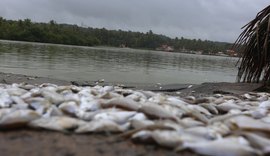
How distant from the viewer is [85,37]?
75000mm

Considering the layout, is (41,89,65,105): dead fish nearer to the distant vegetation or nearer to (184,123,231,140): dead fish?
(184,123,231,140): dead fish

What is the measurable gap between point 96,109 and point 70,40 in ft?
229

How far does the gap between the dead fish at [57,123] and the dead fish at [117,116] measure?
141 mm

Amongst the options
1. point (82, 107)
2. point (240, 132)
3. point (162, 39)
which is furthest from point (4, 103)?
point (162, 39)

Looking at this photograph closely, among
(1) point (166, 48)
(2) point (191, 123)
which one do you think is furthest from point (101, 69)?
(1) point (166, 48)

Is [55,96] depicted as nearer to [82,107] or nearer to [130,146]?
[82,107]

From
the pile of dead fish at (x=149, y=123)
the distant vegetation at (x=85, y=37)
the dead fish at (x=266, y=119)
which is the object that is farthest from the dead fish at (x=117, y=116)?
the distant vegetation at (x=85, y=37)

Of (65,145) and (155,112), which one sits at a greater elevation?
(155,112)

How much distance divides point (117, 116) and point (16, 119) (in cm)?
67

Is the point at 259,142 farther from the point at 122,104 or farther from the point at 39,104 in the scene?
the point at 39,104

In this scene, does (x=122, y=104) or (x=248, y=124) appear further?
(x=122, y=104)

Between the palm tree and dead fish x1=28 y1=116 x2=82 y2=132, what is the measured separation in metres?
4.91

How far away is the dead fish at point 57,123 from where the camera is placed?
2342mm

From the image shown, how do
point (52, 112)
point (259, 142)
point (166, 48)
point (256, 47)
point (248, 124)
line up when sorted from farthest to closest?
point (166, 48)
point (256, 47)
point (52, 112)
point (248, 124)
point (259, 142)
